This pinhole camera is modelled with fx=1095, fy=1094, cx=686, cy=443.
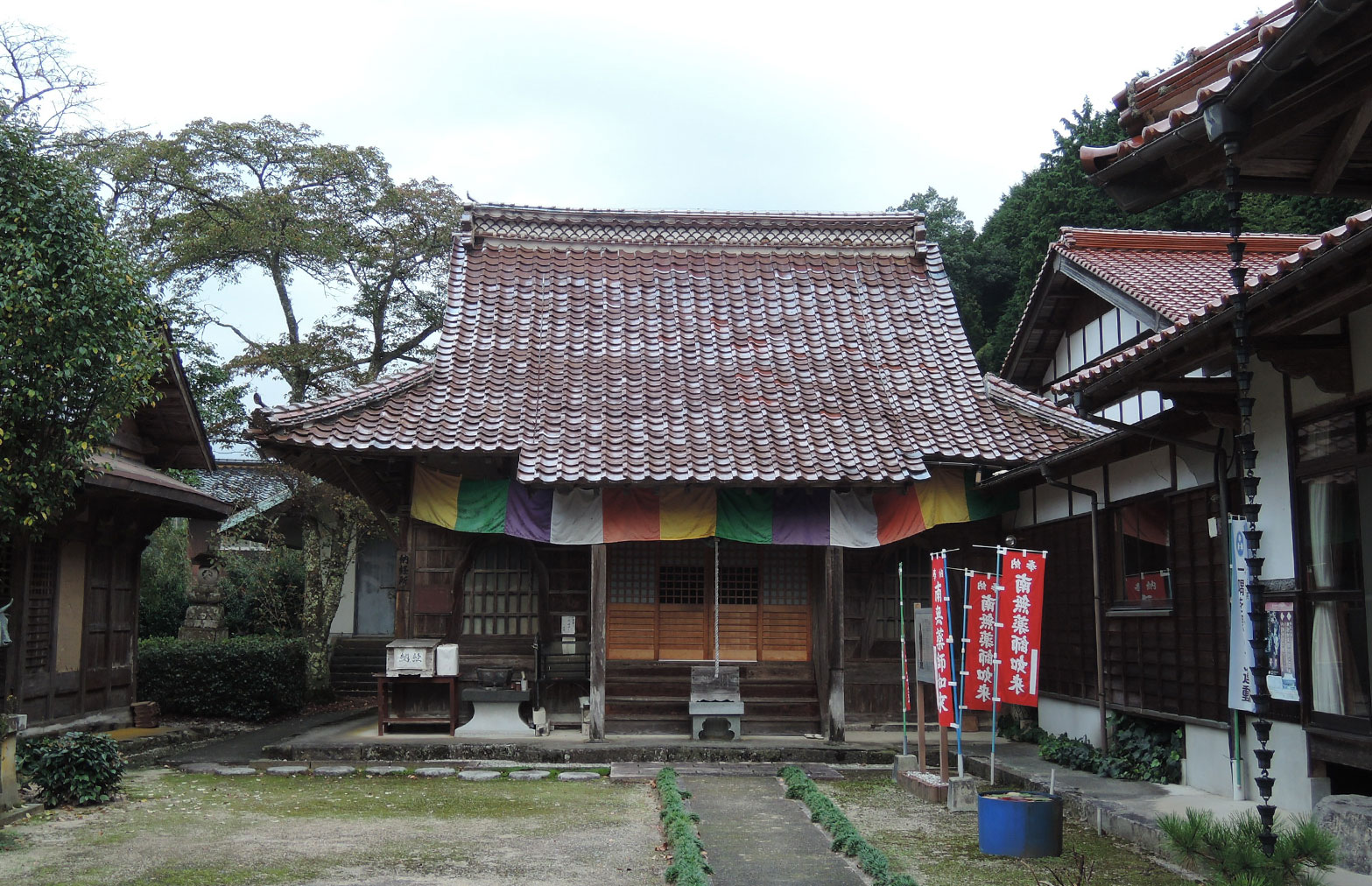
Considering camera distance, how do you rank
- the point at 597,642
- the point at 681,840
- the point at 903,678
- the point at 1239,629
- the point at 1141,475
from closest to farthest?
the point at 681,840 → the point at 1239,629 → the point at 1141,475 → the point at 903,678 → the point at 597,642

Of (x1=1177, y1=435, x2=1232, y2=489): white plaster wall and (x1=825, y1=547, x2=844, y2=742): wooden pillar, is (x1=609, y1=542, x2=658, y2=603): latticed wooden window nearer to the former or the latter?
(x1=825, y1=547, x2=844, y2=742): wooden pillar

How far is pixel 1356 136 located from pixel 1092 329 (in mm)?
12010

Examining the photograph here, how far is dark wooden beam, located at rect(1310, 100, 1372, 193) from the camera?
A: 552 centimetres

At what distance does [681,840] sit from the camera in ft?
27.2

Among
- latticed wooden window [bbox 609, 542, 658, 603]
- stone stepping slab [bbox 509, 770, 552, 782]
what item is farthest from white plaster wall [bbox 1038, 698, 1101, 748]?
stone stepping slab [bbox 509, 770, 552, 782]

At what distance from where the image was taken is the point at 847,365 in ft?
53.0

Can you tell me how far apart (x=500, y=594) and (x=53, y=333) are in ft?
22.0

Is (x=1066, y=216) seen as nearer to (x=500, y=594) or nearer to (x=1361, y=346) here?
(x=500, y=594)

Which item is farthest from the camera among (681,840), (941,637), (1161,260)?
(1161,260)

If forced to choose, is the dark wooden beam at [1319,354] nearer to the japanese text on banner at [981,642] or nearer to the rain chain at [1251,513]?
the rain chain at [1251,513]

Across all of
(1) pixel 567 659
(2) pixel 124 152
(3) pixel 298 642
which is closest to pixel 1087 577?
(1) pixel 567 659

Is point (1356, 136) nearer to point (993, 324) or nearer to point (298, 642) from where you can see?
point (298, 642)

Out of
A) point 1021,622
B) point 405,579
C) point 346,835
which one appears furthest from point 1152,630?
point 405,579

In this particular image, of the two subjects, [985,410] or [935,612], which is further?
[985,410]
